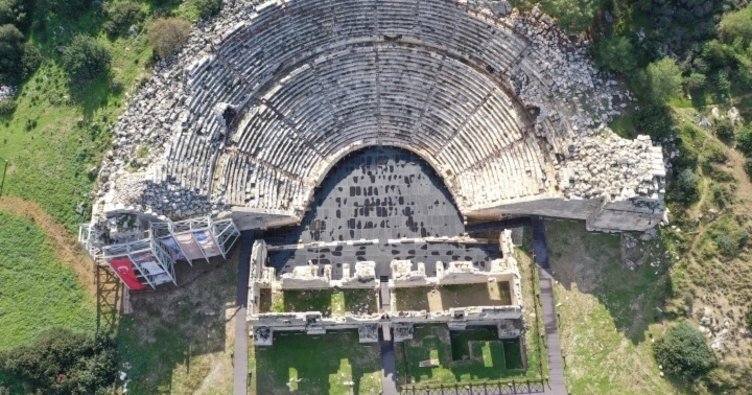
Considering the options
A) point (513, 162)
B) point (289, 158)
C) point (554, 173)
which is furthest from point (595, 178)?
point (289, 158)

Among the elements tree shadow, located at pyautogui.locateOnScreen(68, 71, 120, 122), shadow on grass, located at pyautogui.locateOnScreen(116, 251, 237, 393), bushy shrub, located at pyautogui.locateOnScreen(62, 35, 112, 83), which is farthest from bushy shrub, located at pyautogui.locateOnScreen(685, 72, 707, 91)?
bushy shrub, located at pyautogui.locateOnScreen(62, 35, 112, 83)

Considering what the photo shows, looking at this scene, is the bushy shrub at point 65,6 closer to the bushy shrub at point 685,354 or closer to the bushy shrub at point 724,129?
the bushy shrub at point 724,129

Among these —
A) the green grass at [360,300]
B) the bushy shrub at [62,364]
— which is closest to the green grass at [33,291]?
the bushy shrub at [62,364]

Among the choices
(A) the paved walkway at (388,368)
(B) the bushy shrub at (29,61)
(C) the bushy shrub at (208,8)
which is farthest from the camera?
(B) the bushy shrub at (29,61)

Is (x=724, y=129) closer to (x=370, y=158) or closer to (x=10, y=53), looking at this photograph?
(x=370, y=158)

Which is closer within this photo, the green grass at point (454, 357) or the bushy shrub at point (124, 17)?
the green grass at point (454, 357)

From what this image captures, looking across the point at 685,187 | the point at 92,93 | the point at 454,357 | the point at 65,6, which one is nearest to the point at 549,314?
the point at 454,357
